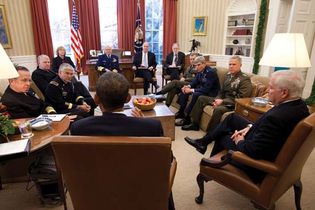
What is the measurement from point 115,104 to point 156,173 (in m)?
0.41

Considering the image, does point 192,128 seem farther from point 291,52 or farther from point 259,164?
point 259,164

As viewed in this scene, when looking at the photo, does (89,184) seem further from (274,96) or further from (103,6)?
(103,6)

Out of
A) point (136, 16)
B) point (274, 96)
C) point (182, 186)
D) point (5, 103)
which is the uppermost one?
point (136, 16)

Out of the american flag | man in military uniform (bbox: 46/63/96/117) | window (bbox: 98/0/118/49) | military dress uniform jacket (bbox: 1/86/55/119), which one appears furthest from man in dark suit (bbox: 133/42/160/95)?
military dress uniform jacket (bbox: 1/86/55/119)

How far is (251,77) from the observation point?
130 inches

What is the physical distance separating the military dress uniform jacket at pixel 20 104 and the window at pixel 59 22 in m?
4.69

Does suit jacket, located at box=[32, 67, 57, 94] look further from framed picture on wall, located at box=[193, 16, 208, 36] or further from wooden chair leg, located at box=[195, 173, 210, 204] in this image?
framed picture on wall, located at box=[193, 16, 208, 36]

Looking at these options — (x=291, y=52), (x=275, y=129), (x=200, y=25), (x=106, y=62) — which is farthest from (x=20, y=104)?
(x=200, y=25)

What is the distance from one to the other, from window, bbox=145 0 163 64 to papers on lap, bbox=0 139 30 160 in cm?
641

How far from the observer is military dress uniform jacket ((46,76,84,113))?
9.18ft

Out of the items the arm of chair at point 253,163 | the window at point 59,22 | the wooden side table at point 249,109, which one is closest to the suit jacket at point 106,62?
the window at point 59,22

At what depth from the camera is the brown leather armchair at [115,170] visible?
100cm

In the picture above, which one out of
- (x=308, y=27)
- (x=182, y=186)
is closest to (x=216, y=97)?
(x=182, y=186)

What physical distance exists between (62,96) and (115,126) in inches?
82.1
